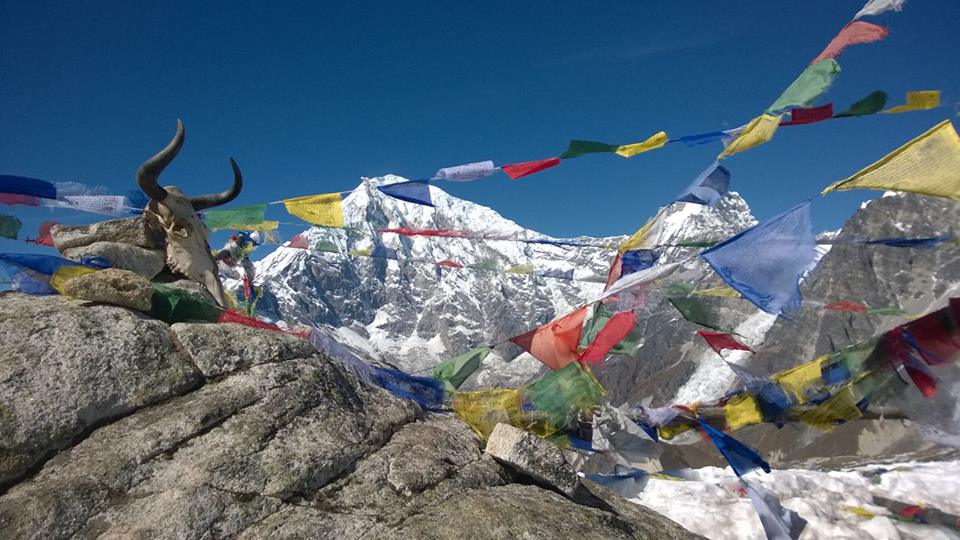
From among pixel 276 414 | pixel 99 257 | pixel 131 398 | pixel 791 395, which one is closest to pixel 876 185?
pixel 791 395

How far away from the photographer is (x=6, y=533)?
3.20 meters

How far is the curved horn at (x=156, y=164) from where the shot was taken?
8.04 metres

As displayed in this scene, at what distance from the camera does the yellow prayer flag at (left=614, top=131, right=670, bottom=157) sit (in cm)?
780

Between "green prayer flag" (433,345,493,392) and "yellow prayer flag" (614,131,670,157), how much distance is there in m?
3.35

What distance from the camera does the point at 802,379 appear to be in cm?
702

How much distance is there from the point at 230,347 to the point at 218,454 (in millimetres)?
1259

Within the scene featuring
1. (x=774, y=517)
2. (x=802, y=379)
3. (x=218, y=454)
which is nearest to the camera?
(x=218, y=454)

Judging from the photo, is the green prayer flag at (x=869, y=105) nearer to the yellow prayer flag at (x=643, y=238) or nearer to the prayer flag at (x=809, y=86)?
the prayer flag at (x=809, y=86)

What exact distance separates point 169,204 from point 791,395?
924cm

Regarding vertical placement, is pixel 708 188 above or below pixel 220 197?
below

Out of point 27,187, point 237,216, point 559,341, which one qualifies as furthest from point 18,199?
point 559,341

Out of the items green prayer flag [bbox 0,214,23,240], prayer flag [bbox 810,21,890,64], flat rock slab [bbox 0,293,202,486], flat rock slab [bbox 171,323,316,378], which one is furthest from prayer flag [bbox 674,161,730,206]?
green prayer flag [bbox 0,214,23,240]

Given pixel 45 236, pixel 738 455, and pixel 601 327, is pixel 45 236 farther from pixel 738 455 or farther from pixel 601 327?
pixel 738 455

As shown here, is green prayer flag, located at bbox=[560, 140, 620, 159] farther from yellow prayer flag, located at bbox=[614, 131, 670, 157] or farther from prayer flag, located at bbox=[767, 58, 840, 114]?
prayer flag, located at bbox=[767, 58, 840, 114]
